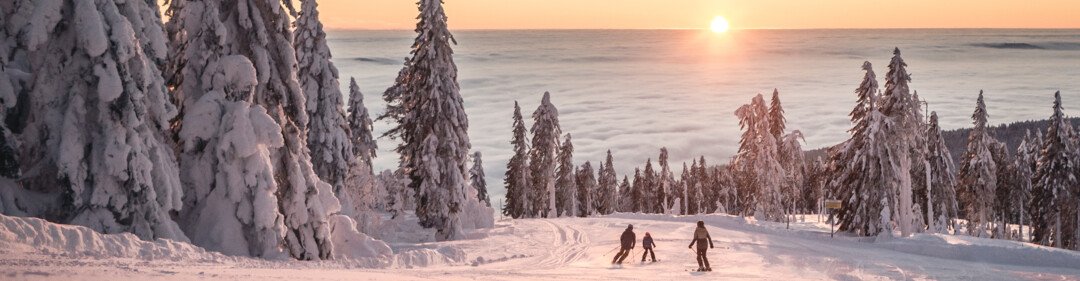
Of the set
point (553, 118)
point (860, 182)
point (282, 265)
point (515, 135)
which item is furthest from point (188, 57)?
point (515, 135)

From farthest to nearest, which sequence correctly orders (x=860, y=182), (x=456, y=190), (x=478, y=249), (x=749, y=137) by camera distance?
(x=749, y=137) < (x=860, y=182) < (x=456, y=190) < (x=478, y=249)

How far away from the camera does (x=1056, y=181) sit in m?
58.4

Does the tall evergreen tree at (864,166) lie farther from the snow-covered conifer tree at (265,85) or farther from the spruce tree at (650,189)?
the spruce tree at (650,189)

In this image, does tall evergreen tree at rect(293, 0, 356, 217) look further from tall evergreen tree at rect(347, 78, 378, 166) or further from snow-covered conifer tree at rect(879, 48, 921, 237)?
snow-covered conifer tree at rect(879, 48, 921, 237)

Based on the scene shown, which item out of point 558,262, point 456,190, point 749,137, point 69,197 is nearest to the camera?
point 69,197

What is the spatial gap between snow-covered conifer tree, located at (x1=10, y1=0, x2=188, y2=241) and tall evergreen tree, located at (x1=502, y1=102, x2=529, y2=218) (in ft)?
169

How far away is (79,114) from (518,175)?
208ft

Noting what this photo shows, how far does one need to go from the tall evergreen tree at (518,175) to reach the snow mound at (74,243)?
5318 cm

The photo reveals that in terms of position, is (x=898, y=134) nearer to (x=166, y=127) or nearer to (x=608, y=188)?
(x=166, y=127)

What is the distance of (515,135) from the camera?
75188 mm

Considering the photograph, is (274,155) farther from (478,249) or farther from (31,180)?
(478,249)

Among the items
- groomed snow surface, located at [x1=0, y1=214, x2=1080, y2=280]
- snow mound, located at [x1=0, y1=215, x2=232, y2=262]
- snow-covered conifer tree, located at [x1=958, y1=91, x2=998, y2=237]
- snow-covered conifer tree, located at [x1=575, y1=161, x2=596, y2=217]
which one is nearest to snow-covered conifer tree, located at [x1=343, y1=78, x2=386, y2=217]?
groomed snow surface, located at [x1=0, y1=214, x2=1080, y2=280]

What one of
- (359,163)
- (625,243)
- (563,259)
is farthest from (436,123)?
(625,243)

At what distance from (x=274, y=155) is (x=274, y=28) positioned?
3226 millimetres
